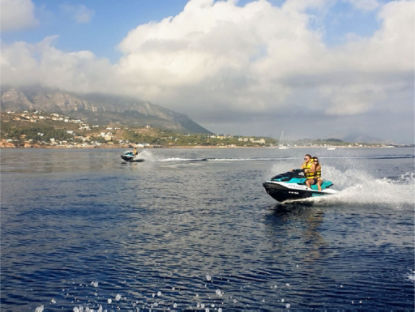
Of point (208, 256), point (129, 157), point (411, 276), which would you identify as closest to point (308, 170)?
point (208, 256)

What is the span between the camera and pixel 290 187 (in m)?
29.2

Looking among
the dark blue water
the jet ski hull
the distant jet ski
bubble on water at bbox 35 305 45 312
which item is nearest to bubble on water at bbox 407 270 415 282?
the dark blue water

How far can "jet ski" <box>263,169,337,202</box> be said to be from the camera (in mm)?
29203

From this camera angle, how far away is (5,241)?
18.9m

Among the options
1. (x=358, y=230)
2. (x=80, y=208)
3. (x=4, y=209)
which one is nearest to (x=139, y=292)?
(x=358, y=230)

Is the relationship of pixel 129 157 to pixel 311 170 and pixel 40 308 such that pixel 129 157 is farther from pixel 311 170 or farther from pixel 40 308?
pixel 40 308

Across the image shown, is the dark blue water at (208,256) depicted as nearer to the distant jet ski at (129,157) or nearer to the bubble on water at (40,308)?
the bubble on water at (40,308)

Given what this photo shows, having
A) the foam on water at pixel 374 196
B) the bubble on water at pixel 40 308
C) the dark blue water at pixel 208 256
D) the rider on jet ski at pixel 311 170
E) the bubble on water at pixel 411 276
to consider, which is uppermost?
the rider on jet ski at pixel 311 170

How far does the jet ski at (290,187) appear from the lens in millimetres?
29203

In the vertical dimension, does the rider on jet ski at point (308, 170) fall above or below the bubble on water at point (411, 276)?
above

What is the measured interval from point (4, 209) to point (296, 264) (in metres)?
23.4

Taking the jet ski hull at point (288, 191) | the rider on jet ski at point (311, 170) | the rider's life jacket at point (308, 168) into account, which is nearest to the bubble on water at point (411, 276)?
the rider on jet ski at point (311, 170)

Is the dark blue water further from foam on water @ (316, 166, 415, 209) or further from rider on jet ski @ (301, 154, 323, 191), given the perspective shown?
rider on jet ski @ (301, 154, 323, 191)

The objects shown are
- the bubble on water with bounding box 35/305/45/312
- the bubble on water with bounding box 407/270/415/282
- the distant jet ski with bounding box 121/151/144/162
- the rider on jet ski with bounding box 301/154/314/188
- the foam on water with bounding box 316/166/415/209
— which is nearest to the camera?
the bubble on water with bounding box 35/305/45/312
